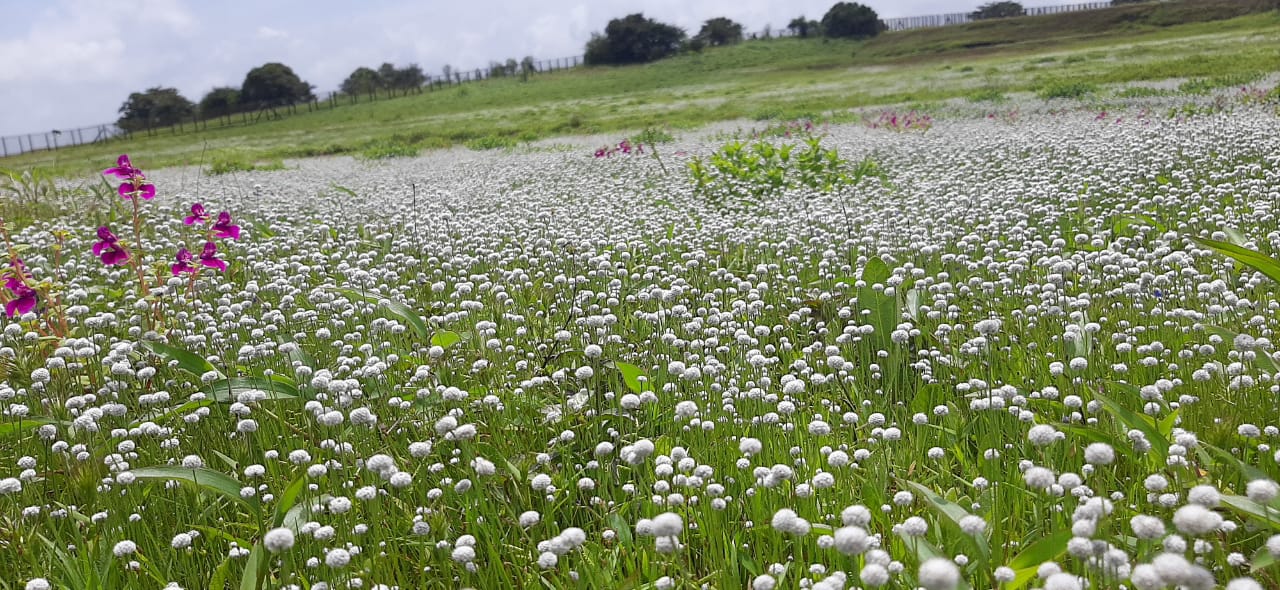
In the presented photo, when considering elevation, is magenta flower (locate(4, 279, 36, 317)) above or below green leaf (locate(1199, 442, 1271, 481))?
above

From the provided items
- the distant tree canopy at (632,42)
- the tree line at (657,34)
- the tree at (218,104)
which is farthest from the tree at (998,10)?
the tree at (218,104)

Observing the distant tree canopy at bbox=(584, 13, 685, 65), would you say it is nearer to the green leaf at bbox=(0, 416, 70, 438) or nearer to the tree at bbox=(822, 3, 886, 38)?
the tree at bbox=(822, 3, 886, 38)

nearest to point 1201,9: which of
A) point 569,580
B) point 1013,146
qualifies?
point 1013,146

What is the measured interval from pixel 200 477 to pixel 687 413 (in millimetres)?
1911

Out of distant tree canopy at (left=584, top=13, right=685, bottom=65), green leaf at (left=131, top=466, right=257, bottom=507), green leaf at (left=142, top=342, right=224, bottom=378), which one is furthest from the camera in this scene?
distant tree canopy at (left=584, top=13, right=685, bottom=65)

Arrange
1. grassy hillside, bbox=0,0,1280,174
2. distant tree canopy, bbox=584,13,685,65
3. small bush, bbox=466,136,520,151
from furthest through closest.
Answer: distant tree canopy, bbox=584,13,685,65 < grassy hillside, bbox=0,0,1280,174 < small bush, bbox=466,136,520,151

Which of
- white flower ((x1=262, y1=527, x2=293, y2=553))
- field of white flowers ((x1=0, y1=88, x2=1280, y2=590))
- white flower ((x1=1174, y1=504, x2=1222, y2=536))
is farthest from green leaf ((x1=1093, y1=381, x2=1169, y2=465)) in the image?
white flower ((x1=262, y1=527, x2=293, y2=553))

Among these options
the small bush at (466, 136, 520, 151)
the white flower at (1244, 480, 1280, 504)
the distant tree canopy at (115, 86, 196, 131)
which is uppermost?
the distant tree canopy at (115, 86, 196, 131)

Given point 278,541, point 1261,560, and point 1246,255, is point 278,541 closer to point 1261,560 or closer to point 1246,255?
point 1261,560

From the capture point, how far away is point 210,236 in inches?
277

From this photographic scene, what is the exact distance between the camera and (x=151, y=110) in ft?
303

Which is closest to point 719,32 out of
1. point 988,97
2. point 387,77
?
point 387,77

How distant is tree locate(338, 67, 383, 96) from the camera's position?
10488 cm

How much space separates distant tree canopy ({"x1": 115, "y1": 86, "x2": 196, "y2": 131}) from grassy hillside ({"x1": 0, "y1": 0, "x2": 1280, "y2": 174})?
9823 millimetres
